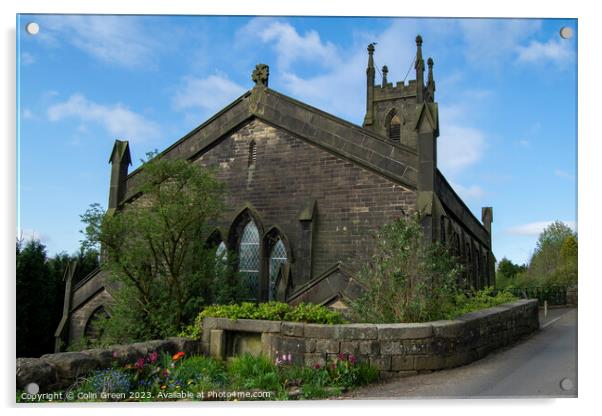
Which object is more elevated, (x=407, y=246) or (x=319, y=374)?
(x=407, y=246)

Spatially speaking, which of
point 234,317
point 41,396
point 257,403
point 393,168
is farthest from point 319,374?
point 393,168

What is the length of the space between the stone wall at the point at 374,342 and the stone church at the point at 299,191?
11.2 ft

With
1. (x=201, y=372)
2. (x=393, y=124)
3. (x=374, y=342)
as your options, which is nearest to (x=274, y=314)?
(x=201, y=372)

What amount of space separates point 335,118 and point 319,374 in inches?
339

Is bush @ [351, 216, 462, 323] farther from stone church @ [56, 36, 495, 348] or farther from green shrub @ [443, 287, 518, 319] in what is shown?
stone church @ [56, 36, 495, 348]

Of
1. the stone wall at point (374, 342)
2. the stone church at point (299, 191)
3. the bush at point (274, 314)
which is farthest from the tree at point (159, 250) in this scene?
the stone church at point (299, 191)

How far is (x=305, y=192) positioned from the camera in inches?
542

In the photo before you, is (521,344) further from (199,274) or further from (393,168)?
(199,274)

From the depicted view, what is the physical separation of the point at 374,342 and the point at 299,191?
7299 mm

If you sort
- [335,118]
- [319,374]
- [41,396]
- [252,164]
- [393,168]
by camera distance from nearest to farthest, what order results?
[41,396]
[319,374]
[393,168]
[335,118]
[252,164]

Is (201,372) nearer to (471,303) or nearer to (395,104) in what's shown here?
(471,303)

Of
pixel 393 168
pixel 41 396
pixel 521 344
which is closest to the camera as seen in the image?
pixel 41 396

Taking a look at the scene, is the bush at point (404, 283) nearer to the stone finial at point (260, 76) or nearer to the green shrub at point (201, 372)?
the green shrub at point (201, 372)

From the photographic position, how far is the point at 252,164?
583 inches
